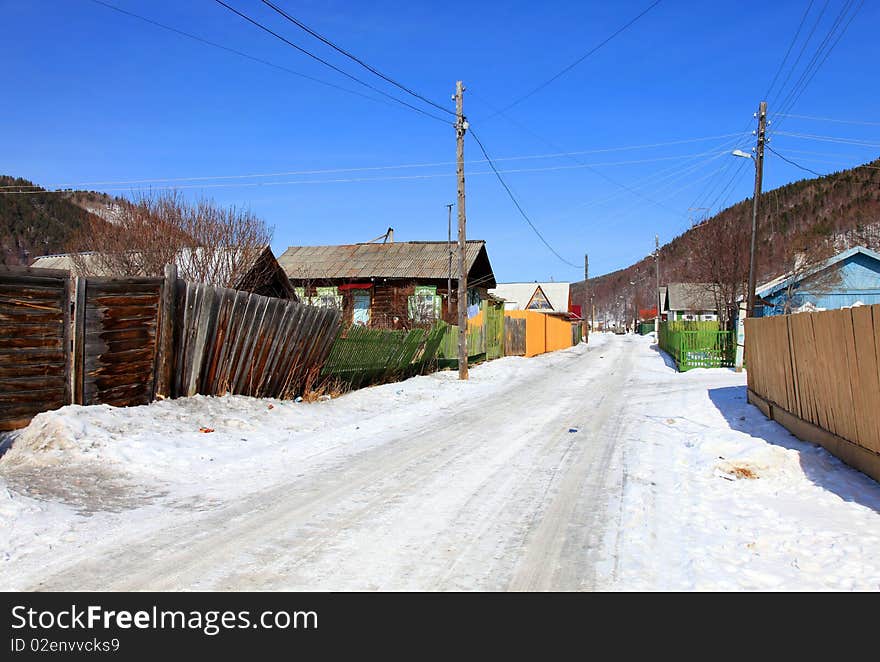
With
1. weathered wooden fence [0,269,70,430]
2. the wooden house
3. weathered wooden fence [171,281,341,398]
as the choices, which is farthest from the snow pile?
the wooden house

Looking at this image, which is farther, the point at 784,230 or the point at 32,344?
the point at 784,230

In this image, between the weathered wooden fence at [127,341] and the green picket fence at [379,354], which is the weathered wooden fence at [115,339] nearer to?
the weathered wooden fence at [127,341]

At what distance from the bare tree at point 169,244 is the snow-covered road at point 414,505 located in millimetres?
9049

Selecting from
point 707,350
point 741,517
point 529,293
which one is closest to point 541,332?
point 707,350

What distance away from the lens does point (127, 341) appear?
9008 mm

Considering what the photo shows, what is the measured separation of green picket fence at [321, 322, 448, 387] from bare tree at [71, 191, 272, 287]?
5.18m

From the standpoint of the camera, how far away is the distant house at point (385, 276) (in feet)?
124

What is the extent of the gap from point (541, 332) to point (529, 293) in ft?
161

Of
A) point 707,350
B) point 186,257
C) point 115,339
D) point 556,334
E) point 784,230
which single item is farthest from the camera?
point 784,230

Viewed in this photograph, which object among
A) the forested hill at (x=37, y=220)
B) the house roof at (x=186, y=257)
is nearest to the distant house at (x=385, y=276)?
the house roof at (x=186, y=257)

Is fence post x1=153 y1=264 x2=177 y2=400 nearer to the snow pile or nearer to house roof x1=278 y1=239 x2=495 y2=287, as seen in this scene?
the snow pile

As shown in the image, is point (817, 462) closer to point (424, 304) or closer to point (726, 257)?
point (424, 304)

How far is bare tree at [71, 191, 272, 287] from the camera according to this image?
61.2 feet
